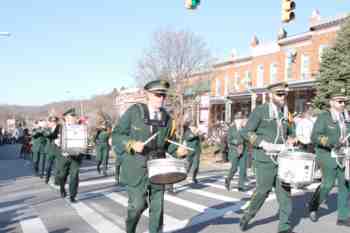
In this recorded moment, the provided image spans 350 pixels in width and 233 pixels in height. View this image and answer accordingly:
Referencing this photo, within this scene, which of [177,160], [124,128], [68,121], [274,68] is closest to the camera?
[177,160]

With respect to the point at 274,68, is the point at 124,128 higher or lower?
lower

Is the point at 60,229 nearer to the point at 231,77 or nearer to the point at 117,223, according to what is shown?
the point at 117,223

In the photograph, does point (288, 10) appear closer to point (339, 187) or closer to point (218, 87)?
point (339, 187)

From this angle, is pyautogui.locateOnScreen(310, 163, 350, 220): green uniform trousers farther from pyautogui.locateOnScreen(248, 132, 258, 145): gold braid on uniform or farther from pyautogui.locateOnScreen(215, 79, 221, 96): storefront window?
pyautogui.locateOnScreen(215, 79, 221, 96): storefront window

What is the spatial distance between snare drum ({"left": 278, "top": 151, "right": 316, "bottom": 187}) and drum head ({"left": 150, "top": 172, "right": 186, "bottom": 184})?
1541 millimetres

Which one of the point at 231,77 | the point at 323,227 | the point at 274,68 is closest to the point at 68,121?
the point at 323,227

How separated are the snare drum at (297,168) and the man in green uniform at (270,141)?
39 centimetres

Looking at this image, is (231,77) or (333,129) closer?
(333,129)

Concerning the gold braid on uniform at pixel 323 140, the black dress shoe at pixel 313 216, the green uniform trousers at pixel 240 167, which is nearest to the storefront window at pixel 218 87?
the green uniform trousers at pixel 240 167

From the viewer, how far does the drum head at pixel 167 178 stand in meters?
5.40

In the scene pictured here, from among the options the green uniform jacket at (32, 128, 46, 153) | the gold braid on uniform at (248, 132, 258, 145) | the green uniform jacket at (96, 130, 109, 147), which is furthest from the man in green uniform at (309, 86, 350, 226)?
the green uniform jacket at (32, 128, 46, 153)

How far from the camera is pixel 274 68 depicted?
39.3m

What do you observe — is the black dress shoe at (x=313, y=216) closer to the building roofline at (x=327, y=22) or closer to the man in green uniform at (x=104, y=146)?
the man in green uniform at (x=104, y=146)

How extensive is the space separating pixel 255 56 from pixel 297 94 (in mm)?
7950
